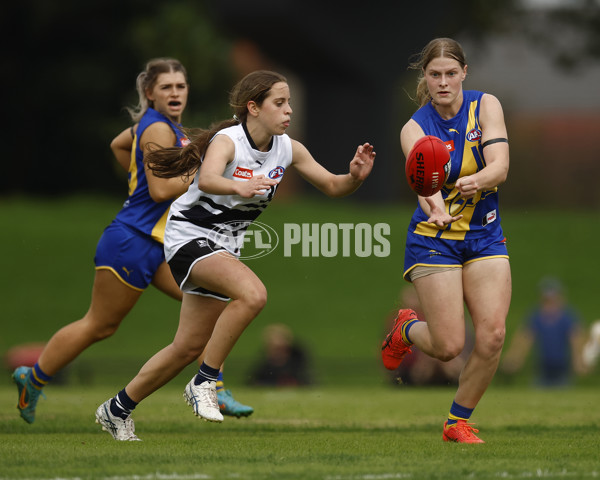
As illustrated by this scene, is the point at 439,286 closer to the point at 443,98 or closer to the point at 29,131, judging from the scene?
the point at 443,98

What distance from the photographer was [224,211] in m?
6.11

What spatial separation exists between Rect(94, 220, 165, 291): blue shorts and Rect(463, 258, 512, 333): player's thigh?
7.13 ft

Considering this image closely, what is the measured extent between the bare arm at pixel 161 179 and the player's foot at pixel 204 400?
4.47 ft

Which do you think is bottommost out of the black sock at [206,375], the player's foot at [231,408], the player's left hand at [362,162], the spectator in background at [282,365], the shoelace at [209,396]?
the spectator in background at [282,365]

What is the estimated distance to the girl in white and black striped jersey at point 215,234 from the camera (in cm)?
594

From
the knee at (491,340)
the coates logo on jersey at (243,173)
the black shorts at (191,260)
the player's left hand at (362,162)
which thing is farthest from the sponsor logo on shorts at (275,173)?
the knee at (491,340)

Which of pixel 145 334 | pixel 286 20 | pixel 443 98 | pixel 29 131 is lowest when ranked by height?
pixel 145 334

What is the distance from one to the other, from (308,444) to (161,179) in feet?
6.51

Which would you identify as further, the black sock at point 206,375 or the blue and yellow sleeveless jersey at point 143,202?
the blue and yellow sleeveless jersey at point 143,202

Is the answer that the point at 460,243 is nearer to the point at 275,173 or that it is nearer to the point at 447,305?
the point at 447,305

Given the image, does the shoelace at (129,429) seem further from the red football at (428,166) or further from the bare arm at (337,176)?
the red football at (428,166)

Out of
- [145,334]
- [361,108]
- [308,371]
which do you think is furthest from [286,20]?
[308,371]

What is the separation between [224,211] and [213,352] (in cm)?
83

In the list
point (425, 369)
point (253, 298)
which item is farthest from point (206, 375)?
point (425, 369)
